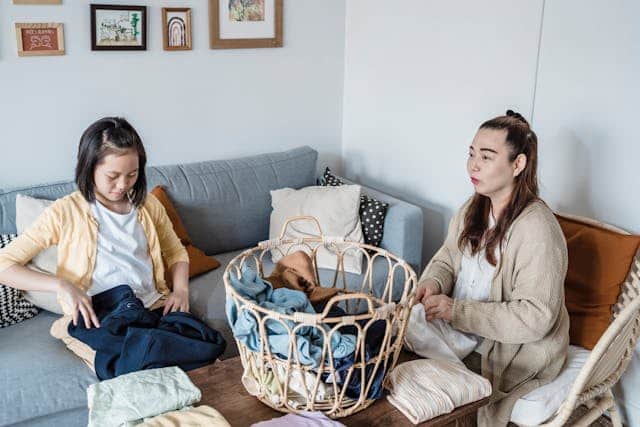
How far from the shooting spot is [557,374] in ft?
5.97

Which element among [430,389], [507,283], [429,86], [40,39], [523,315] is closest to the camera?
[430,389]

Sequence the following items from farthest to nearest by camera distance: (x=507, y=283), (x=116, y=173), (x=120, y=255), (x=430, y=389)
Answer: (x=120, y=255) → (x=116, y=173) → (x=507, y=283) → (x=430, y=389)

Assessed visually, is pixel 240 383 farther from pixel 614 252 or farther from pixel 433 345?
pixel 614 252

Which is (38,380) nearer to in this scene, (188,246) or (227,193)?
(188,246)

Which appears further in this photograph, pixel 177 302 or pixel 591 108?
pixel 591 108

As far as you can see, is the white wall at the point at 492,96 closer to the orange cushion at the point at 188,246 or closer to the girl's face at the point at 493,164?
the girl's face at the point at 493,164

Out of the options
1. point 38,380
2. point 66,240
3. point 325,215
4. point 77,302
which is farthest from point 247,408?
point 325,215

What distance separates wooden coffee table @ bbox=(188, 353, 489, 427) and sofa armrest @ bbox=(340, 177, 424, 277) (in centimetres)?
128

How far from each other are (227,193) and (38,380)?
1.16 metres

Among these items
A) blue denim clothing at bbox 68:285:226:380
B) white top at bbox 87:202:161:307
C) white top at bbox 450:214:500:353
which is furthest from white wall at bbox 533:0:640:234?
white top at bbox 87:202:161:307

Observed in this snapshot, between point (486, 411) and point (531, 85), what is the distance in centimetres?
128

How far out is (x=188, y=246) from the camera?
8.41 ft

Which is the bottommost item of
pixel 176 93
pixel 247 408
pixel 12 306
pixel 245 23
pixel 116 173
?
pixel 12 306

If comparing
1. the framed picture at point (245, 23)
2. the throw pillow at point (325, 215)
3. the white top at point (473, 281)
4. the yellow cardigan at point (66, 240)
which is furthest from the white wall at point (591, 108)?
the yellow cardigan at point (66, 240)
